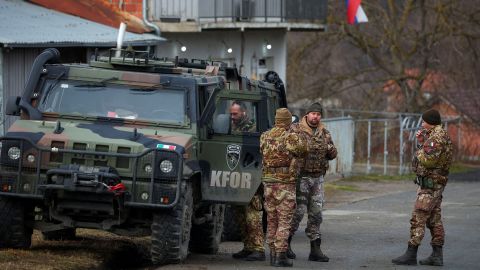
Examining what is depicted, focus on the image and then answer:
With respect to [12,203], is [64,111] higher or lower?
higher

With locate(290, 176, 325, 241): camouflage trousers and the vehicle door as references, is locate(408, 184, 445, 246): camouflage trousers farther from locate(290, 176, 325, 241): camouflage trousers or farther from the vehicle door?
the vehicle door

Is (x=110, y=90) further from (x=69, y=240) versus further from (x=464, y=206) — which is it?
(x=464, y=206)

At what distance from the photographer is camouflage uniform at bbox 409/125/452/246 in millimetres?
12609

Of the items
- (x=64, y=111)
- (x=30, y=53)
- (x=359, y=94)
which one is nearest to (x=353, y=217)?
(x=30, y=53)

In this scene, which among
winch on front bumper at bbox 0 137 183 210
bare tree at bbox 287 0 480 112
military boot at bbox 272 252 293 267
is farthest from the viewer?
bare tree at bbox 287 0 480 112

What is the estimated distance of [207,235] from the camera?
43.8 feet

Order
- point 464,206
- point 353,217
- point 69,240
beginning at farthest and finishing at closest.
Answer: point 464,206
point 353,217
point 69,240

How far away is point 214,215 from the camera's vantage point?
13414 mm

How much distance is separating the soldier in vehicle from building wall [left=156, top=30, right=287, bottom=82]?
1399 cm

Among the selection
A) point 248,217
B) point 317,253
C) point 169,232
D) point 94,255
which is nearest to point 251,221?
point 248,217

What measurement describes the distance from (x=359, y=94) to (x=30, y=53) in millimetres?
20999

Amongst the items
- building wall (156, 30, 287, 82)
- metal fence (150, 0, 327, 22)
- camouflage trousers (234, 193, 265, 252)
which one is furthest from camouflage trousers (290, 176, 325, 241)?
building wall (156, 30, 287, 82)

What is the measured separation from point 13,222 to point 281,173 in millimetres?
2830

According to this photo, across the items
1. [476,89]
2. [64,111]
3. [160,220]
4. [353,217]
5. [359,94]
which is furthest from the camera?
[359,94]
